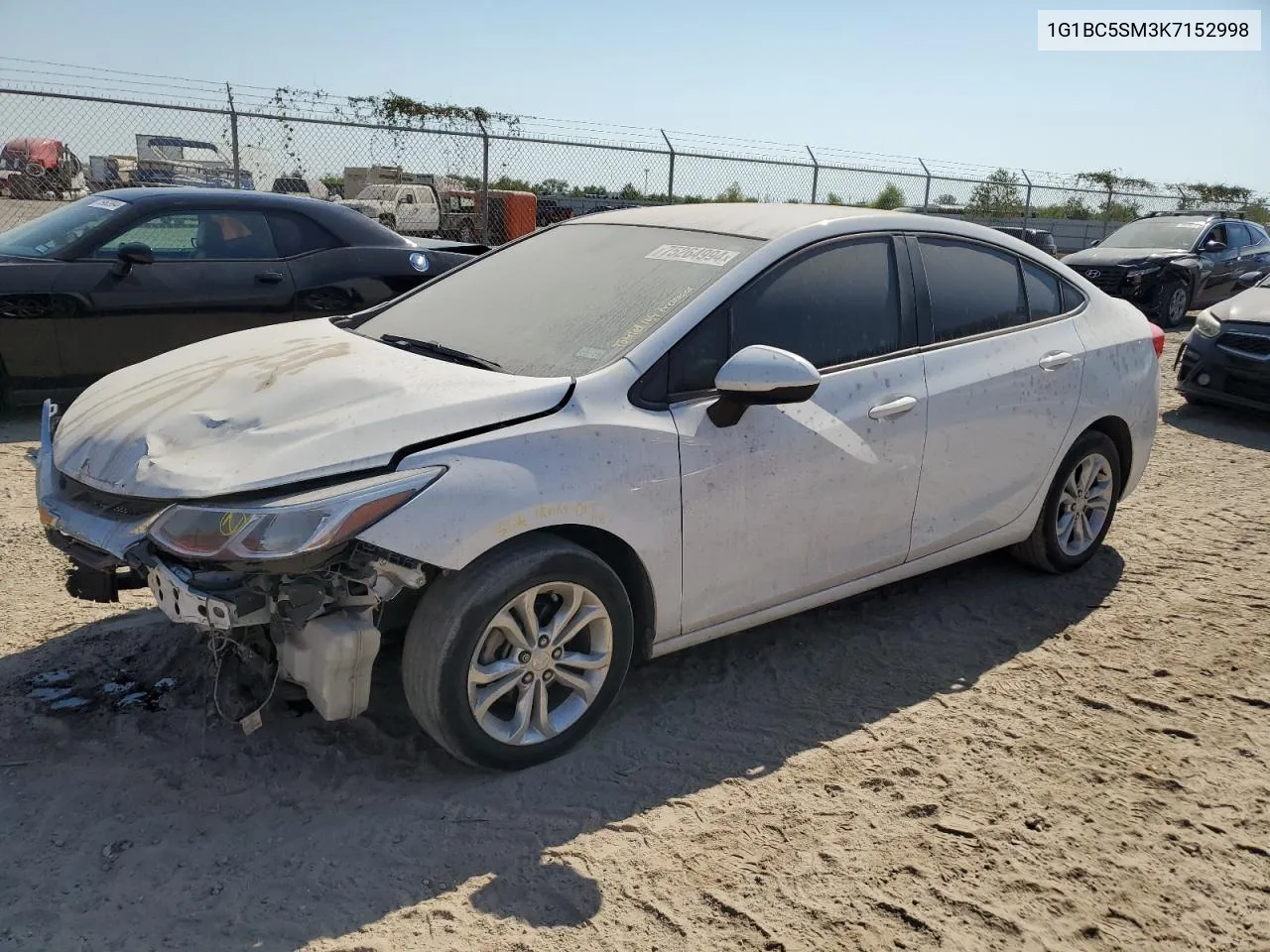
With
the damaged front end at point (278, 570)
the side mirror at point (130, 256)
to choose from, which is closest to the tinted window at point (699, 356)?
the damaged front end at point (278, 570)

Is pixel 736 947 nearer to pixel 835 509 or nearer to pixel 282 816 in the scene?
pixel 282 816

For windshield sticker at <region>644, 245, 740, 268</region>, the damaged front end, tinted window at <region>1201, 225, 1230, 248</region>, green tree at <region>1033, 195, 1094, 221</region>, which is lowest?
the damaged front end

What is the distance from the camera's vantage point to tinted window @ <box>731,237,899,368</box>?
365cm

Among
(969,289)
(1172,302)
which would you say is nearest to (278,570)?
(969,289)

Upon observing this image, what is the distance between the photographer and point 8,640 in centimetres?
394

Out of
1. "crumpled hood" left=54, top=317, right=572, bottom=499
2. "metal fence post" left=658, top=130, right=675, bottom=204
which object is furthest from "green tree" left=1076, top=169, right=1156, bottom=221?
"crumpled hood" left=54, top=317, right=572, bottom=499

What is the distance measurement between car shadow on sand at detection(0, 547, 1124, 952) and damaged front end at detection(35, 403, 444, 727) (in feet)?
1.16

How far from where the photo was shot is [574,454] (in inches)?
124

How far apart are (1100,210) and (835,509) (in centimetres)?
2549

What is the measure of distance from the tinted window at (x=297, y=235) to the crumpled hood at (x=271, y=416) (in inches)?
160

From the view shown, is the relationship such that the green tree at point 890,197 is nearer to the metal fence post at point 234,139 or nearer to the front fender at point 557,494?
the metal fence post at point 234,139

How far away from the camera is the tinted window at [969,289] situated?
4246 mm

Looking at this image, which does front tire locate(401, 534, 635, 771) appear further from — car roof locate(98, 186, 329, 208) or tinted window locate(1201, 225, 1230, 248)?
tinted window locate(1201, 225, 1230, 248)

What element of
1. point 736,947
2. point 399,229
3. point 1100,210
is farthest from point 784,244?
point 1100,210
